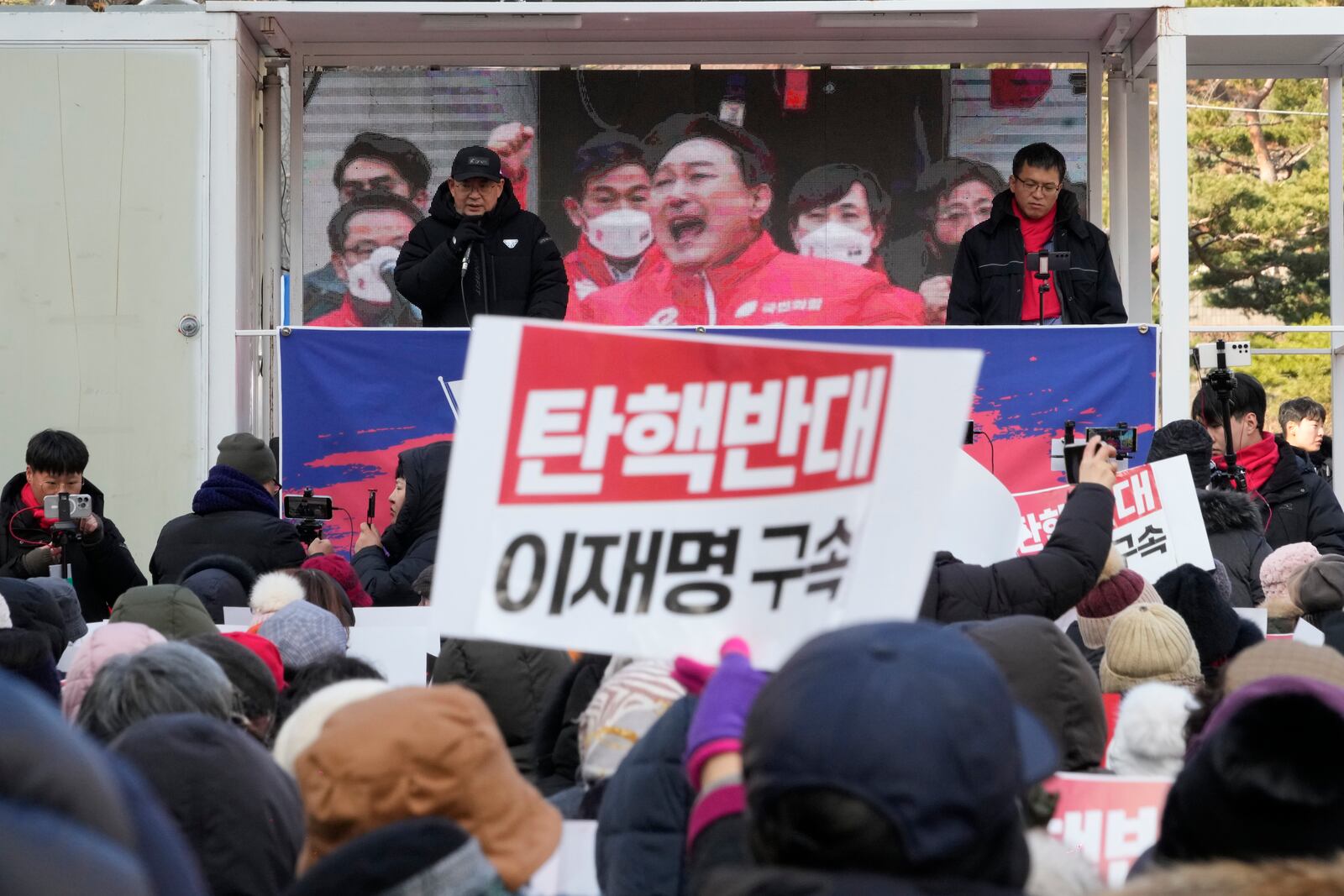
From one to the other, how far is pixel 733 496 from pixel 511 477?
0.35m

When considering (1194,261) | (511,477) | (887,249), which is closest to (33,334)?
(887,249)

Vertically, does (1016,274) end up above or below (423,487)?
above

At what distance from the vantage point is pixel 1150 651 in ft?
14.8

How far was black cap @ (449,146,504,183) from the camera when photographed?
955 centimetres

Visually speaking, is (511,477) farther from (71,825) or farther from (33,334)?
(33,334)

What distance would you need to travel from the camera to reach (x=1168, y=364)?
10023mm

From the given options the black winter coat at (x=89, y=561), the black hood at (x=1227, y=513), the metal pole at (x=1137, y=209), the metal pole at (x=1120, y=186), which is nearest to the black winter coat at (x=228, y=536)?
the black winter coat at (x=89, y=561)

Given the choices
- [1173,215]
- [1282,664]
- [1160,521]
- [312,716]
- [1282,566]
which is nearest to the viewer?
[312,716]

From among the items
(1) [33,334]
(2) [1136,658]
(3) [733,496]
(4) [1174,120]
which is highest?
(4) [1174,120]

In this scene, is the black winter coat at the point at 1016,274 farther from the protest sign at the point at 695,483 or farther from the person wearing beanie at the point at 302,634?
the protest sign at the point at 695,483

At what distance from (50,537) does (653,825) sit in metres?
5.59

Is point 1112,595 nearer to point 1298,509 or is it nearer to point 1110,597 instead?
point 1110,597

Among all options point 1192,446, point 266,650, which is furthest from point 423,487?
point 266,650

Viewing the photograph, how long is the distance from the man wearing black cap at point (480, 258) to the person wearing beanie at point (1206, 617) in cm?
494
